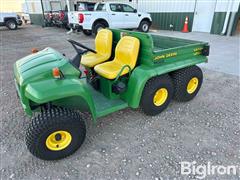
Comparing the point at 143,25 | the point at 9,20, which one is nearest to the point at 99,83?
the point at 143,25

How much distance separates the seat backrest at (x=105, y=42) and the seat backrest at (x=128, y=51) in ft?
1.14

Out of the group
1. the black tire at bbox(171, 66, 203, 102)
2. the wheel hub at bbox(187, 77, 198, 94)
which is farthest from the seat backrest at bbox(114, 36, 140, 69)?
the wheel hub at bbox(187, 77, 198, 94)

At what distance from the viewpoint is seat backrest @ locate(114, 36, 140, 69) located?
8.20 ft

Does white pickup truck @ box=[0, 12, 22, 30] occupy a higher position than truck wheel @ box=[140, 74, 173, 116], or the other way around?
white pickup truck @ box=[0, 12, 22, 30]

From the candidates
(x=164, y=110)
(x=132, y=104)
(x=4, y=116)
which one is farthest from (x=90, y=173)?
(x=4, y=116)

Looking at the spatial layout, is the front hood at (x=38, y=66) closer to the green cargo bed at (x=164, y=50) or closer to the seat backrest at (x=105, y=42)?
the seat backrest at (x=105, y=42)

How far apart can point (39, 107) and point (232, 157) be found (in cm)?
230

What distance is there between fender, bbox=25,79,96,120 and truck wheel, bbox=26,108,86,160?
0.44 feet

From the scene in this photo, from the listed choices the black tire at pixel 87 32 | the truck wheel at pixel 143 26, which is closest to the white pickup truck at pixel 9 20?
the black tire at pixel 87 32

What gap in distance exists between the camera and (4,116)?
283 cm

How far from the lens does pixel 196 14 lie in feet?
33.1

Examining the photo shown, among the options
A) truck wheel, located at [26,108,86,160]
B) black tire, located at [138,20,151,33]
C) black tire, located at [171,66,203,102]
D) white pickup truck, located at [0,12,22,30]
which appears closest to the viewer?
truck wheel, located at [26,108,86,160]

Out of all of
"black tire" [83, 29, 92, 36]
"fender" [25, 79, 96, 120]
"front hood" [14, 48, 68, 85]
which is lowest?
"black tire" [83, 29, 92, 36]

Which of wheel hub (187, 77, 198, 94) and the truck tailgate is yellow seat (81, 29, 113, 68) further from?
the truck tailgate
